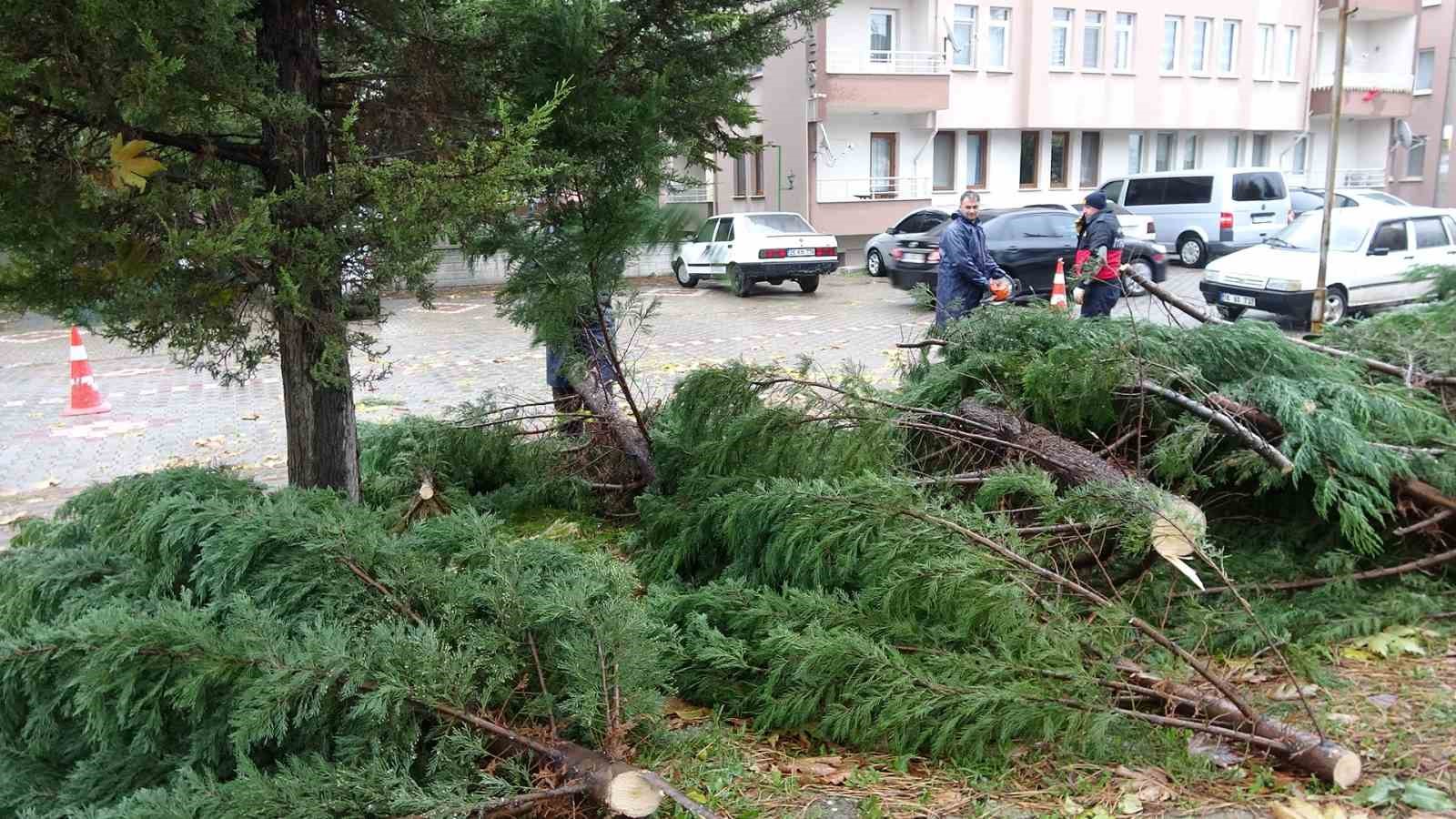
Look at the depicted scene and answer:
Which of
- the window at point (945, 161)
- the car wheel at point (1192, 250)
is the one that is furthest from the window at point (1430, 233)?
the window at point (945, 161)

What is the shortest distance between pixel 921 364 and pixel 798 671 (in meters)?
3.08

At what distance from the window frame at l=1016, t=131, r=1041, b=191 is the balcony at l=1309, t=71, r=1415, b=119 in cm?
1224

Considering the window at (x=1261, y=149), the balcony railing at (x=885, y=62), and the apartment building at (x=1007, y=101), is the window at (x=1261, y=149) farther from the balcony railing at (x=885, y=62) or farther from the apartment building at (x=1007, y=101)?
the balcony railing at (x=885, y=62)

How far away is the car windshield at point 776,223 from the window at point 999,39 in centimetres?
1170

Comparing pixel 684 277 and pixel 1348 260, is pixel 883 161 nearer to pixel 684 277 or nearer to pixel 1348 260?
pixel 684 277

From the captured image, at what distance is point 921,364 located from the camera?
5.86 metres

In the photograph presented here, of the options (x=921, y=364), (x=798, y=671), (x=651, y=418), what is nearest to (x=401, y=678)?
(x=798, y=671)

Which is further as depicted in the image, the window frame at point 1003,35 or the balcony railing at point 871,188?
the window frame at point 1003,35

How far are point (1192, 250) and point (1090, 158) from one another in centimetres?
961

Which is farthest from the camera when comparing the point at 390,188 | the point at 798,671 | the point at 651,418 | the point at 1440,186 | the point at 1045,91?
the point at 1045,91

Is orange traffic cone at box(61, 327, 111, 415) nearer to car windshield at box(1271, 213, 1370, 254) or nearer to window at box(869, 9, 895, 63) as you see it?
car windshield at box(1271, 213, 1370, 254)

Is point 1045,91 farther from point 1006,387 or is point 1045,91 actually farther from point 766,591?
point 766,591

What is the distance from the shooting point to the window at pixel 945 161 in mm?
30641

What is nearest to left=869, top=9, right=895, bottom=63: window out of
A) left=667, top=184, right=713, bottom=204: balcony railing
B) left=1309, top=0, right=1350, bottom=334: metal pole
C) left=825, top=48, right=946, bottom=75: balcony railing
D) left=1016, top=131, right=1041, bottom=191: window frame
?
left=825, top=48, right=946, bottom=75: balcony railing
